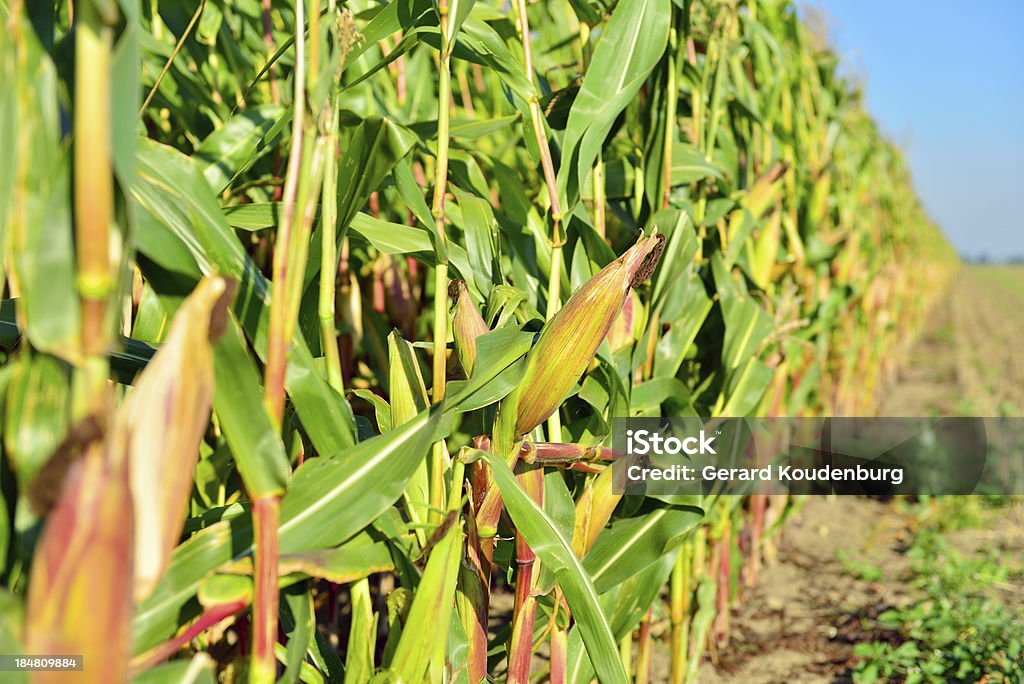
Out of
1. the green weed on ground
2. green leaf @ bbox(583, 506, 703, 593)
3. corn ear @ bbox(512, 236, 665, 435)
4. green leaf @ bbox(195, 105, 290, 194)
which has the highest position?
green leaf @ bbox(195, 105, 290, 194)

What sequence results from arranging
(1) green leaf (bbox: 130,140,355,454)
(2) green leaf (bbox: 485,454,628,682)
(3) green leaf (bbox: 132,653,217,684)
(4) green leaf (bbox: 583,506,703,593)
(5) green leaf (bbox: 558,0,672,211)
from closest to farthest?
(3) green leaf (bbox: 132,653,217,684) < (1) green leaf (bbox: 130,140,355,454) < (2) green leaf (bbox: 485,454,628,682) < (5) green leaf (bbox: 558,0,672,211) < (4) green leaf (bbox: 583,506,703,593)

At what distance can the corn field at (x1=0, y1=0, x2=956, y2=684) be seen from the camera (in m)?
0.45

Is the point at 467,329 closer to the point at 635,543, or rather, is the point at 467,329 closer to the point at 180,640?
the point at 180,640

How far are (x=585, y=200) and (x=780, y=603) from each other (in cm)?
157

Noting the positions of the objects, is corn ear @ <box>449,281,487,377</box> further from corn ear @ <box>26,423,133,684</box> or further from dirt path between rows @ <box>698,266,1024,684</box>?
dirt path between rows @ <box>698,266,1024,684</box>

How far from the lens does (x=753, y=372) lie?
1525mm

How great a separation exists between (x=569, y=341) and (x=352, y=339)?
80 cm

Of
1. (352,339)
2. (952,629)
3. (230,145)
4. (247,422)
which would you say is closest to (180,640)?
(247,422)

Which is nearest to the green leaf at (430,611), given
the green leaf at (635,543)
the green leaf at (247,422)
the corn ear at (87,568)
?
the green leaf at (247,422)

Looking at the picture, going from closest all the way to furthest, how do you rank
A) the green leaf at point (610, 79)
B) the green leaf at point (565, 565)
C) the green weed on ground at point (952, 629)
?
the green leaf at point (565, 565), the green leaf at point (610, 79), the green weed on ground at point (952, 629)

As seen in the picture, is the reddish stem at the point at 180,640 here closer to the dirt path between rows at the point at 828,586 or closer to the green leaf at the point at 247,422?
the green leaf at the point at 247,422

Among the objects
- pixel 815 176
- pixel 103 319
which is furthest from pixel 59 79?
pixel 815 176

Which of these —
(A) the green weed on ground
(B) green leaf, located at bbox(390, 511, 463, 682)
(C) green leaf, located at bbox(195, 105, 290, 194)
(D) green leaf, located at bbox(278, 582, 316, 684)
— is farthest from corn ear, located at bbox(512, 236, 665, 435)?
(A) the green weed on ground

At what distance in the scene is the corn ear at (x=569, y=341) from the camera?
0.82 metres
